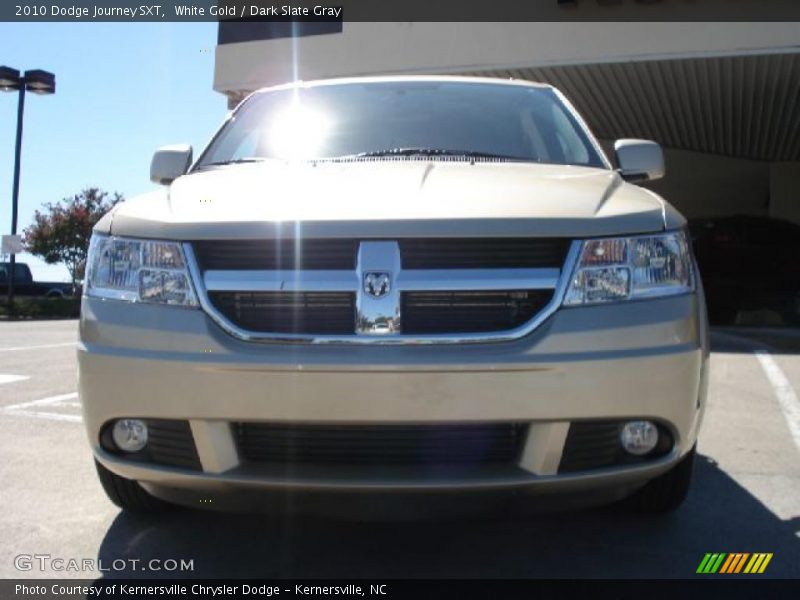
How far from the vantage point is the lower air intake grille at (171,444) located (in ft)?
7.79

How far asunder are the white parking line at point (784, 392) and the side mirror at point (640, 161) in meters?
1.94

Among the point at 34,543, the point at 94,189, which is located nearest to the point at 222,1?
the point at 34,543

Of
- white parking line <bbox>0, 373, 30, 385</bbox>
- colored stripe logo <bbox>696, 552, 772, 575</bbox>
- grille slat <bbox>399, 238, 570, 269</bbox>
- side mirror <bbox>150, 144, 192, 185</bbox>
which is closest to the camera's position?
grille slat <bbox>399, 238, 570, 269</bbox>

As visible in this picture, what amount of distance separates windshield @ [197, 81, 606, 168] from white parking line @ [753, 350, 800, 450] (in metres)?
2.28

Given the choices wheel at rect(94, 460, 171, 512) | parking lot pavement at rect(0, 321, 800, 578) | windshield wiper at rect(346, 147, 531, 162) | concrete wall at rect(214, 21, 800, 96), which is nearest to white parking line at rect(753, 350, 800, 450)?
parking lot pavement at rect(0, 321, 800, 578)

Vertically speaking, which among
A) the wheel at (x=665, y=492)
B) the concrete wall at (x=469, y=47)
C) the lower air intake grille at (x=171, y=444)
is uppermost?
the concrete wall at (x=469, y=47)

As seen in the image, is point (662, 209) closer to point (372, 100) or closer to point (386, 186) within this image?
point (386, 186)

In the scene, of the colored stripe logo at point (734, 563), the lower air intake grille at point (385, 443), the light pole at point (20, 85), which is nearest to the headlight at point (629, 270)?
the lower air intake grille at point (385, 443)

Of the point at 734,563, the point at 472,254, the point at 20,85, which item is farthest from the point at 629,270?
the point at 20,85

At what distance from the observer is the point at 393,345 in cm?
229

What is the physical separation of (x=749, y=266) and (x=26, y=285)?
25253 mm

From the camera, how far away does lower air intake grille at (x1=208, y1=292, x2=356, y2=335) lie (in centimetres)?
234

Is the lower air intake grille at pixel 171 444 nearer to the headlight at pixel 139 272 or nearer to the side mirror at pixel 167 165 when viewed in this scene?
the headlight at pixel 139 272

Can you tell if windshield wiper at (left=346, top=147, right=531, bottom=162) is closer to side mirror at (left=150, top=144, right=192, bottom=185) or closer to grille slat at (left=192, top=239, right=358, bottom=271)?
side mirror at (left=150, top=144, right=192, bottom=185)
